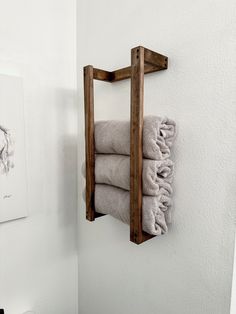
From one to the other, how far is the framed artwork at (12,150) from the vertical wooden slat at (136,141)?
0.51 m

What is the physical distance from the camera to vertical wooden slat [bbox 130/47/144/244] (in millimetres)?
605

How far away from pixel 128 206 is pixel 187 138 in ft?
0.92

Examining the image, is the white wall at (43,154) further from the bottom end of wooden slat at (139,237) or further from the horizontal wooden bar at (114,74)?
the bottom end of wooden slat at (139,237)

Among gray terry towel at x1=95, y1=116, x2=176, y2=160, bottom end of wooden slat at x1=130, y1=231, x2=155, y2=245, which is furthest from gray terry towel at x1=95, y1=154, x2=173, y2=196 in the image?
bottom end of wooden slat at x1=130, y1=231, x2=155, y2=245

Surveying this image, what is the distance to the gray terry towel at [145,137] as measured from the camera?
62 centimetres

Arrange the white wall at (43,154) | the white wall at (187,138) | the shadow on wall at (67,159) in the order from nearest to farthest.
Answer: the white wall at (187,138) < the white wall at (43,154) < the shadow on wall at (67,159)

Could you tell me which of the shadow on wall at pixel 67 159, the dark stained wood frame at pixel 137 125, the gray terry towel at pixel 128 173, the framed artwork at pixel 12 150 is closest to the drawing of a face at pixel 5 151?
the framed artwork at pixel 12 150

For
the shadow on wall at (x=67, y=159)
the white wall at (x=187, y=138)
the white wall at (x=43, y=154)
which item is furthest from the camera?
the shadow on wall at (x=67, y=159)

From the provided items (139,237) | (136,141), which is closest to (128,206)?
(139,237)

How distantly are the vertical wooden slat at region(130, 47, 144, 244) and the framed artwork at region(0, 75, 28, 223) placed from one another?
0.51 meters

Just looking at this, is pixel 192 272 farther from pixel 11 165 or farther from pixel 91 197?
pixel 11 165

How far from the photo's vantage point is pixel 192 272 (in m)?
0.66

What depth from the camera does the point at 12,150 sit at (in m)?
0.88

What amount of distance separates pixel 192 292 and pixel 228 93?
1.93ft
